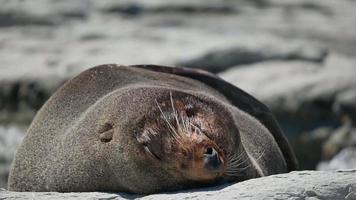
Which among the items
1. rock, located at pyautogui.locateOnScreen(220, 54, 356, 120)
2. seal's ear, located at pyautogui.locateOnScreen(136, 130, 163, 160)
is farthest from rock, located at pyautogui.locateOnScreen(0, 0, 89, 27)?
seal's ear, located at pyautogui.locateOnScreen(136, 130, 163, 160)

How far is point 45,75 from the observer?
1149 centimetres

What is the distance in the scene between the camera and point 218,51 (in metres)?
11.5

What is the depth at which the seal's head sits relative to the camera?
199 inches

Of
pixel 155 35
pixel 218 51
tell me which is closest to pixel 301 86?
pixel 218 51

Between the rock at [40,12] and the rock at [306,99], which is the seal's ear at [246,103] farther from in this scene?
the rock at [40,12]

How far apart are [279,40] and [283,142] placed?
16.5 ft

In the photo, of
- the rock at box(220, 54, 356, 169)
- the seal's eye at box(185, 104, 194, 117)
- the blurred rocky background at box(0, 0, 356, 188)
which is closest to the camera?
the seal's eye at box(185, 104, 194, 117)

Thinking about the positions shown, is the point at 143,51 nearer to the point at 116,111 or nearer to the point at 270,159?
the point at 270,159

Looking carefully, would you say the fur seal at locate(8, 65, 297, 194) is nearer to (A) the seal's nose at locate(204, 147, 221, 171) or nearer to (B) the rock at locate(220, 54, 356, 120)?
(A) the seal's nose at locate(204, 147, 221, 171)

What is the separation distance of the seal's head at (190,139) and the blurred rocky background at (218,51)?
4.71 metres

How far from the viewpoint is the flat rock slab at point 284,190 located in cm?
479

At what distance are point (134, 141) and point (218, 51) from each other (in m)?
6.35

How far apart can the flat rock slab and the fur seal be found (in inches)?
6.9

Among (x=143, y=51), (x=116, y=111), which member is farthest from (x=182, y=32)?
(x=116, y=111)
